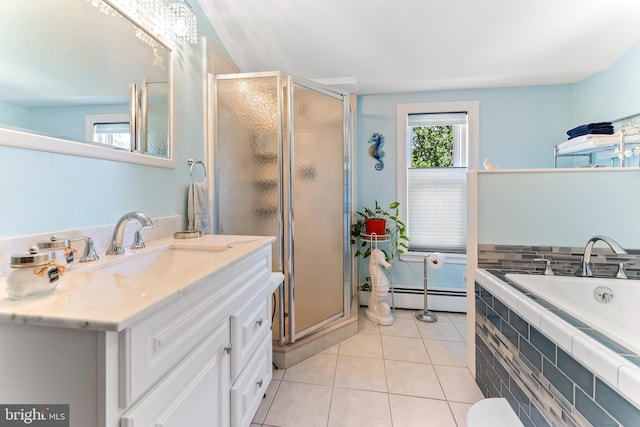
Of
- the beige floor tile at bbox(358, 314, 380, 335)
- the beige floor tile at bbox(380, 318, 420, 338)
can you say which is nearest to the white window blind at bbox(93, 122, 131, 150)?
the beige floor tile at bbox(358, 314, 380, 335)

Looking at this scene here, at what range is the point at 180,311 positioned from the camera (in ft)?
2.48

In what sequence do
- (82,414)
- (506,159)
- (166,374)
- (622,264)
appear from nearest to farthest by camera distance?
1. (82,414)
2. (166,374)
3. (622,264)
4. (506,159)

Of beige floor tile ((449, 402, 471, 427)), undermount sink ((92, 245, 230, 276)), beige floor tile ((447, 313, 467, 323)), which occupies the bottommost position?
beige floor tile ((449, 402, 471, 427))

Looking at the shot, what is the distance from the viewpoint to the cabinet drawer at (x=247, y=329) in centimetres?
108

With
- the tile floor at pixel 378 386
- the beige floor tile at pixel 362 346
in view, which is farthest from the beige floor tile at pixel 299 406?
the beige floor tile at pixel 362 346

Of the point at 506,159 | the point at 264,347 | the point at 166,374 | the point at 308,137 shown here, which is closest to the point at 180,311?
the point at 166,374

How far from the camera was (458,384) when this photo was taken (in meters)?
1.77

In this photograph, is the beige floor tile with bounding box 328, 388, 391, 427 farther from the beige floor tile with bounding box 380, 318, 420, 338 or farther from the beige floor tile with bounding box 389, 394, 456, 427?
the beige floor tile with bounding box 380, 318, 420, 338

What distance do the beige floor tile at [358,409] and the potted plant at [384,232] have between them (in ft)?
4.11

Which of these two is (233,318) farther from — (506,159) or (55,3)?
(506,159)

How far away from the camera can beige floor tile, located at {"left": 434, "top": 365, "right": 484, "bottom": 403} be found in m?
1.65

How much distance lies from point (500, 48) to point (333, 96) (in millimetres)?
1324

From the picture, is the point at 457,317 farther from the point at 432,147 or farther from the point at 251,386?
the point at 251,386

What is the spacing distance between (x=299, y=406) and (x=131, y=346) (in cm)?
130
